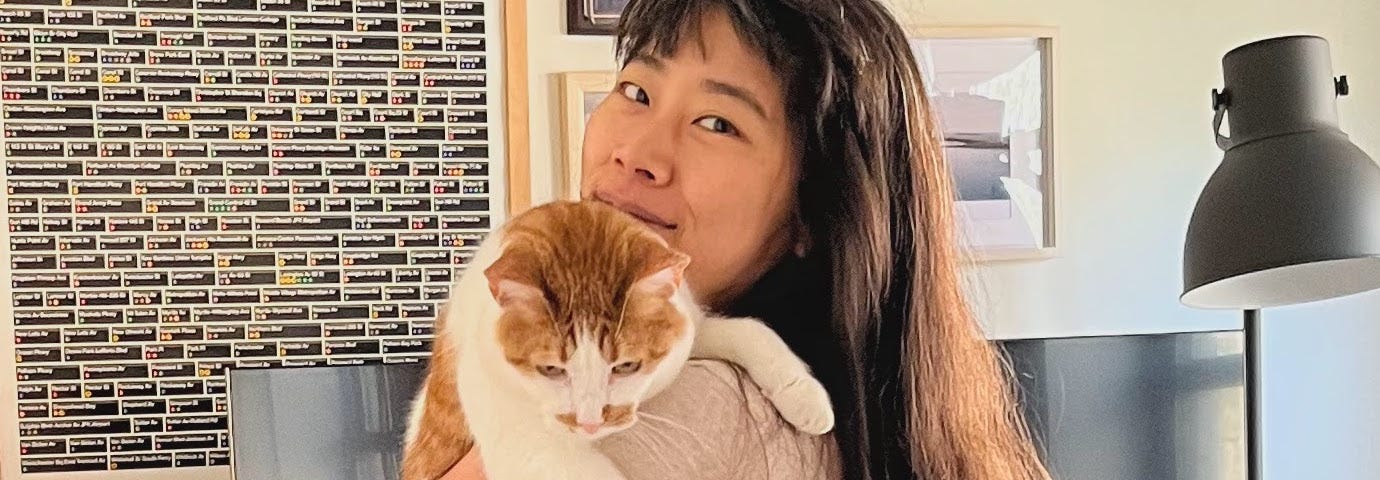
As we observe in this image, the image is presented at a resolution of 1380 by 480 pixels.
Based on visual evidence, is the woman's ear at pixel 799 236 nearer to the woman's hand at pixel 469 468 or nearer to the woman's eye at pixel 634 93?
the woman's eye at pixel 634 93

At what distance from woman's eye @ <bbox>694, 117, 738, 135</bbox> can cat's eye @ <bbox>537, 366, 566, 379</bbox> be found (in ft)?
0.70

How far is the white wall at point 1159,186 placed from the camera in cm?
237

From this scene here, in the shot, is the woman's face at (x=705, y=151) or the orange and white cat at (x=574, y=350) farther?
the woman's face at (x=705, y=151)

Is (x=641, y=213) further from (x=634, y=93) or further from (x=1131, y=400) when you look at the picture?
(x=1131, y=400)

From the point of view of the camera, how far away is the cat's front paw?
853mm

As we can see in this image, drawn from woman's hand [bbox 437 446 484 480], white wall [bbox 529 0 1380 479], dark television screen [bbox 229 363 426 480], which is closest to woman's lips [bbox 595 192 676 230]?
woman's hand [bbox 437 446 484 480]

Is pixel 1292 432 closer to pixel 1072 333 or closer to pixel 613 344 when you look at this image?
pixel 1072 333

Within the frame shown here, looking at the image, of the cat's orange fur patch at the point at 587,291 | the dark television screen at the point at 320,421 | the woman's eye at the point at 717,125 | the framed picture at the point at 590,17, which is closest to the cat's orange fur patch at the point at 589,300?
the cat's orange fur patch at the point at 587,291

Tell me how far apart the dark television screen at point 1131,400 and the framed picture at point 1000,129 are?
0.27 m

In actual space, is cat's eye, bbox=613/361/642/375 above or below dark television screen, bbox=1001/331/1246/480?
above

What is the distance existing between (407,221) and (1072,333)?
128 centimetres

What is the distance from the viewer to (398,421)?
2039 mm

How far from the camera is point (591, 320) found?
2.74 feet

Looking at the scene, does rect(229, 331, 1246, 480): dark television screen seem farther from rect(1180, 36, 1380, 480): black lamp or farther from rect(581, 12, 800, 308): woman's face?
rect(581, 12, 800, 308): woman's face
